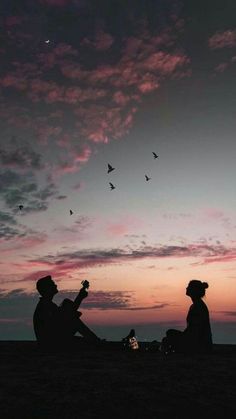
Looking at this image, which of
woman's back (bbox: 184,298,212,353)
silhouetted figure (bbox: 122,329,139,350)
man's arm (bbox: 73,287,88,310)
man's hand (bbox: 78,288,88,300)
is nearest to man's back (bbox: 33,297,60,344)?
man's arm (bbox: 73,287,88,310)

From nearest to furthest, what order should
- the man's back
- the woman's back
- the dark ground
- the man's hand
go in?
1. the dark ground
2. the woman's back
3. the man's back
4. the man's hand

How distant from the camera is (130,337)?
11.7 m

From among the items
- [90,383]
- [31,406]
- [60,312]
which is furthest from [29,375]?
[60,312]

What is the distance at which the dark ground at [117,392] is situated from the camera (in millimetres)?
3895

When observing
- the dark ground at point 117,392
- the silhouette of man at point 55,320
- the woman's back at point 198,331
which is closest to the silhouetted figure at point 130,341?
the silhouette of man at point 55,320

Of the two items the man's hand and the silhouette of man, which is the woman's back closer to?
the silhouette of man

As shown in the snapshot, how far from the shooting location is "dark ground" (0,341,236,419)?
12.8 ft

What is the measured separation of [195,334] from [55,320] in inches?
131

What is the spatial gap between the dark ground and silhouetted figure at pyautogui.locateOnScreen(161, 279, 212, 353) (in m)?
3.50

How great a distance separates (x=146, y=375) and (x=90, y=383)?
3.52ft

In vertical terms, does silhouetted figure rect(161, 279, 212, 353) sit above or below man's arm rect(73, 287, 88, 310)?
below

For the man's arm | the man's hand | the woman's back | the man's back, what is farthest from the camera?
the man's hand

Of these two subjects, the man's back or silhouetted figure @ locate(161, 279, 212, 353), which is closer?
silhouetted figure @ locate(161, 279, 212, 353)

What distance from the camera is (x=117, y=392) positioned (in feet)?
15.3
